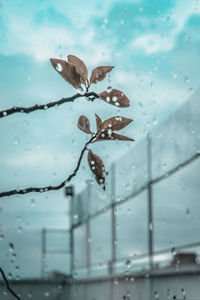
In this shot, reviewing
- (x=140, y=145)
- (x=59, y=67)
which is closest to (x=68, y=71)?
(x=59, y=67)

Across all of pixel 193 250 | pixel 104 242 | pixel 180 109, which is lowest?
pixel 193 250

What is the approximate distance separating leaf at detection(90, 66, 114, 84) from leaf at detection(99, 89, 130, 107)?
0.04 feet

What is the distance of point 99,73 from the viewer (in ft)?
0.90

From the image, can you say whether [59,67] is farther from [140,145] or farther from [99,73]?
[140,145]

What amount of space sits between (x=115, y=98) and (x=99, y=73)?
2cm

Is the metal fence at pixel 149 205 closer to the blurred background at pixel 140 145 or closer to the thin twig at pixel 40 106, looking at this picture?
the blurred background at pixel 140 145

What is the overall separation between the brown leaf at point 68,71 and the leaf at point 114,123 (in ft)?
0.08

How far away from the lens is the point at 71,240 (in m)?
3.13

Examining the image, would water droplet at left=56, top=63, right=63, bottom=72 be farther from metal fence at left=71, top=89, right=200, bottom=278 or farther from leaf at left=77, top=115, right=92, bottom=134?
metal fence at left=71, top=89, right=200, bottom=278

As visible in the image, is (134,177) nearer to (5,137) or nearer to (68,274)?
(5,137)

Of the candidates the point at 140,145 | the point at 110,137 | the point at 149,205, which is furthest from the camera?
the point at 140,145

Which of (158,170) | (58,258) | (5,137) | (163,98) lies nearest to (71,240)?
(58,258)

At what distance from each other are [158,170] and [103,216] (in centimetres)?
65

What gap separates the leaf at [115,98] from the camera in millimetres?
259
